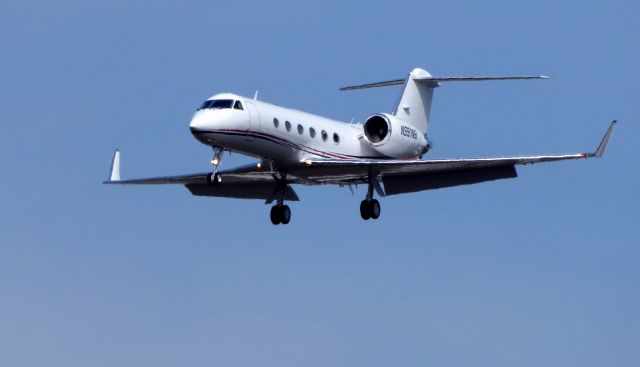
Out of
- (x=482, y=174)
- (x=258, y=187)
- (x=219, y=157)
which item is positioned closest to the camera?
(x=219, y=157)

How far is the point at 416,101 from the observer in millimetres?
47312

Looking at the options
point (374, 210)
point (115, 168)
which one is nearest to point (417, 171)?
point (374, 210)

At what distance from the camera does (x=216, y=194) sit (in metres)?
46.7

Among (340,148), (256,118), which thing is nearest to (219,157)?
(256,118)

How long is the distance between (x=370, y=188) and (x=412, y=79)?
5415 millimetres

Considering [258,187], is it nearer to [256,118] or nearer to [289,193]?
[289,193]

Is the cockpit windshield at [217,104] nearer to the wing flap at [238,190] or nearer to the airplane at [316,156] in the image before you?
the airplane at [316,156]

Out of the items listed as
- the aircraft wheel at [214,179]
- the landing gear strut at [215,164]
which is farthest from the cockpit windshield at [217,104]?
the aircraft wheel at [214,179]

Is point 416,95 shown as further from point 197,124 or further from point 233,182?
point 197,124

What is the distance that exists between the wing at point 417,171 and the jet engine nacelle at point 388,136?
2.66 feet

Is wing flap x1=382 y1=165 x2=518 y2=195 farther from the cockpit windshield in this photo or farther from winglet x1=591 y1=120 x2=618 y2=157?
the cockpit windshield

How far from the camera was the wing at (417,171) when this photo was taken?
41.7 metres

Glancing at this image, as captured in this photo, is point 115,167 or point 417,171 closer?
point 417,171

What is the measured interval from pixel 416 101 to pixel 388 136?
3713mm
